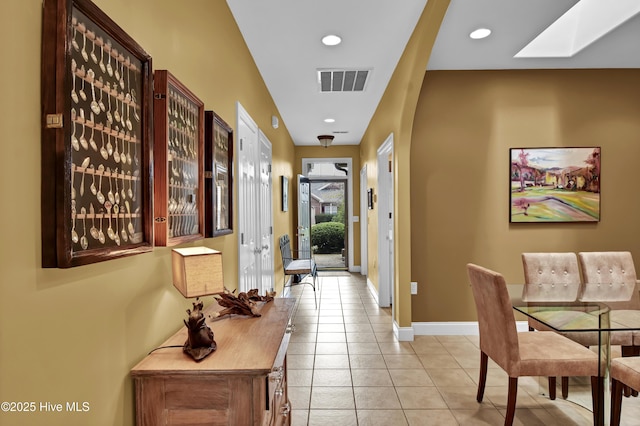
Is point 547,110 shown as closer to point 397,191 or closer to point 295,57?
point 397,191

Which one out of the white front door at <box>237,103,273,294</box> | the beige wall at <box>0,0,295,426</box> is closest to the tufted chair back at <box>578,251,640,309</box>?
the white front door at <box>237,103,273,294</box>

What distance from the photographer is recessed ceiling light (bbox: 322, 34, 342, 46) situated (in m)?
3.10

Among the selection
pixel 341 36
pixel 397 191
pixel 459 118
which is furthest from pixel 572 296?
pixel 341 36

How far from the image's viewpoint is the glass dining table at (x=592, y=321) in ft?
6.54

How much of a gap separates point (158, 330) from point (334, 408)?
1.51 m

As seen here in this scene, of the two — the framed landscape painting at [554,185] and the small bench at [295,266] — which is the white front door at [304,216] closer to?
the small bench at [295,266]

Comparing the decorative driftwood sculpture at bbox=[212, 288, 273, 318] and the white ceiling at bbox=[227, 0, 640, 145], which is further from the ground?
the white ceiling at bbox=[227, 0, 640, 145]

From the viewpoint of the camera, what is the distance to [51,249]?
84 cm

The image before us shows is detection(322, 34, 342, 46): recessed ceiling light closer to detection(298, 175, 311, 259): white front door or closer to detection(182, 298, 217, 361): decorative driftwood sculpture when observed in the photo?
detection(182, 298, 217, 361): decorative driftwood sculpture

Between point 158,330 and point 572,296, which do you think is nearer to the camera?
point 158,330

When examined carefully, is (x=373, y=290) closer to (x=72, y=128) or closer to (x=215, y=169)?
(x=215, y=169)

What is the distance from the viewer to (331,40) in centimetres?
316

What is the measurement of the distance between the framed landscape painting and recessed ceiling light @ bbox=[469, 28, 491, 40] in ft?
4.22

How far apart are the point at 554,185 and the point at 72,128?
4.27m
